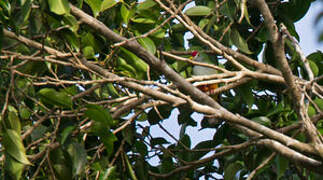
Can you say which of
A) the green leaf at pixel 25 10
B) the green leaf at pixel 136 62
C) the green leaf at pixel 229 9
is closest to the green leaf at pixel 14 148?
the green leaf at pixel 25 10

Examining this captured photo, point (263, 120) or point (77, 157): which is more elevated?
point (263, 120)

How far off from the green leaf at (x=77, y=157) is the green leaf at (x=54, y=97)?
0.51 feet

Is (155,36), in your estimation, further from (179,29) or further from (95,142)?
(95,142)

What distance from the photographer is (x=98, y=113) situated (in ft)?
5.90

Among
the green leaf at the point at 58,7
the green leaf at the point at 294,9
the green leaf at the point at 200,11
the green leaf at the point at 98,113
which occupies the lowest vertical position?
the green leaf at the point at 98,113

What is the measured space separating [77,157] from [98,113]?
160 millimetres

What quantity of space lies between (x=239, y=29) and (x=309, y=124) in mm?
968

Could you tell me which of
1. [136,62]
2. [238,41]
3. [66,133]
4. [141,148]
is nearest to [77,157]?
[66,133]

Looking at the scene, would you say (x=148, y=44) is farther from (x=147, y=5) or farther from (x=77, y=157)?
(x=77, y=157)

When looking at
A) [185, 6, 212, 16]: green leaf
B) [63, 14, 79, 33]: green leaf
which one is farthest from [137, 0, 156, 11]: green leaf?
[63, 14, 79, 33]: green leaf

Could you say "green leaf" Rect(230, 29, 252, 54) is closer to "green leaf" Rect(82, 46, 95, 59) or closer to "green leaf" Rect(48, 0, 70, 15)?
"green leaf" Rect(82, 46, 95, 59)

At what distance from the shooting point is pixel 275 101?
304 centimetres

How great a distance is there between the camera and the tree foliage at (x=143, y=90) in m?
1.83

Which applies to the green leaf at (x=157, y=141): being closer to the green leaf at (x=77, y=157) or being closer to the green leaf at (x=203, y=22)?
the green leaf at (x=203, y=22)
